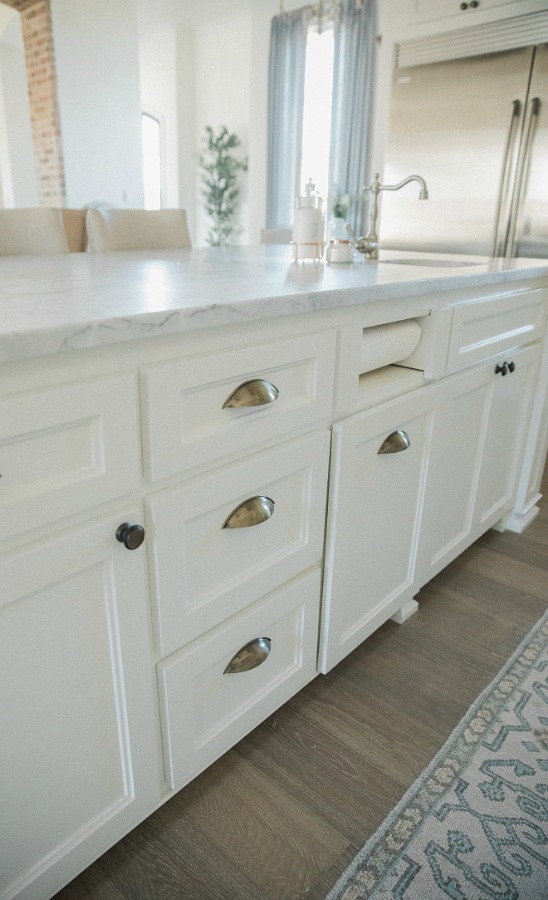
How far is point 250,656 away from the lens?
3.29 feet

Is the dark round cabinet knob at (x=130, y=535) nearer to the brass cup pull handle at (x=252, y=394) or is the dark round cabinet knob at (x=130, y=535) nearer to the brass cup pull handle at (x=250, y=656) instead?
the brass cup pull handle at (x=252, y=394)

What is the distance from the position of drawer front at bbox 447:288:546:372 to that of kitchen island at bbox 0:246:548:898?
1 centimetres

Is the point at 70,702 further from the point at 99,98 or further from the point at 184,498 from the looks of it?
the point at 99,98

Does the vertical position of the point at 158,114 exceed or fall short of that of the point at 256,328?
it exceeds it

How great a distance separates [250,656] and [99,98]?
479 cm

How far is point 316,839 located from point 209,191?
6136 millimetres

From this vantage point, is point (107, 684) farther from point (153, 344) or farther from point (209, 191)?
point (209, 191)

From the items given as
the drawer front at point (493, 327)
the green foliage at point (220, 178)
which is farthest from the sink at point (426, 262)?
the green foliage at point (220, 178)

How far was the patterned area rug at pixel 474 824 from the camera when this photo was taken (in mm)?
905

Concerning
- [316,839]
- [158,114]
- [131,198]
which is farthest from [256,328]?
[158,114]

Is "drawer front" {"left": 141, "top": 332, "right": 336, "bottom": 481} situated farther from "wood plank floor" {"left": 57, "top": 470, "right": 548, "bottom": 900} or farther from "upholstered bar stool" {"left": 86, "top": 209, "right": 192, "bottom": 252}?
"upholstered bar stool" {"left": 86, "top": 209, "right": 192, "bottom": 252}

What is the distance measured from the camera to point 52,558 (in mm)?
656

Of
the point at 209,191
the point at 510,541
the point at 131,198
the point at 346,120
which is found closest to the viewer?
the point at 510,541

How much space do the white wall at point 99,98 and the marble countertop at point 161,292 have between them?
3.55 m
